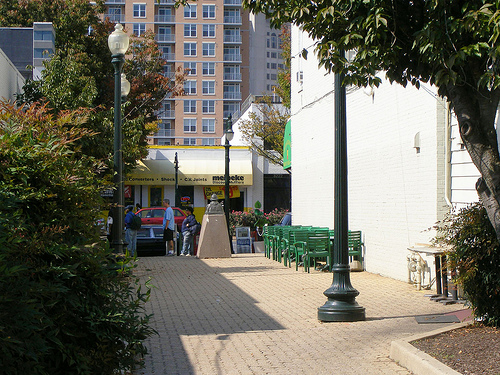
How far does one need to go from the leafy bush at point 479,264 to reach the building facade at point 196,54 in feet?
209

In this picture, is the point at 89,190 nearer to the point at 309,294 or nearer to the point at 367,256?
the point at 309,294

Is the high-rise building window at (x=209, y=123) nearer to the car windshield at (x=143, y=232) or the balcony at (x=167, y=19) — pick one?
the balcony at (x=167, y=19)

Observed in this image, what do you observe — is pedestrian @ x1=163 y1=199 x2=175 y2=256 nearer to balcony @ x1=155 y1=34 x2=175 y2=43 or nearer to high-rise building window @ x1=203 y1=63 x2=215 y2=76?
high-rise building window @ x1=203 y1=63 x2=215 y2=76

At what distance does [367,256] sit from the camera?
14.4 metres

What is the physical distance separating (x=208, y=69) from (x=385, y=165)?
206 feet

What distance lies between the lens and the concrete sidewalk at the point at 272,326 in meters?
6.20

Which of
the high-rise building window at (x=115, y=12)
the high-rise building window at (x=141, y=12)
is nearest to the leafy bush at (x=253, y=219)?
the high-rise building window at (x=141, y=12)

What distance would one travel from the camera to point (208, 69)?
73.9 meters

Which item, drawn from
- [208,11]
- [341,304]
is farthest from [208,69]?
[341,304]

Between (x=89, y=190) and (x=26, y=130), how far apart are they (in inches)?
32.9

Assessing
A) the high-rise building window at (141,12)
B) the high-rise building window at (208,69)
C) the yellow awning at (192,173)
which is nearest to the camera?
the yellow awning at (192,173)

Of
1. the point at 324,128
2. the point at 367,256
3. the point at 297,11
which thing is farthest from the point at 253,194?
the point at 297,11

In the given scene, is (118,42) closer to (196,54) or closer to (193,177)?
(193,177)

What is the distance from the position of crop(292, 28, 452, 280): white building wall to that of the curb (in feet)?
12.5
